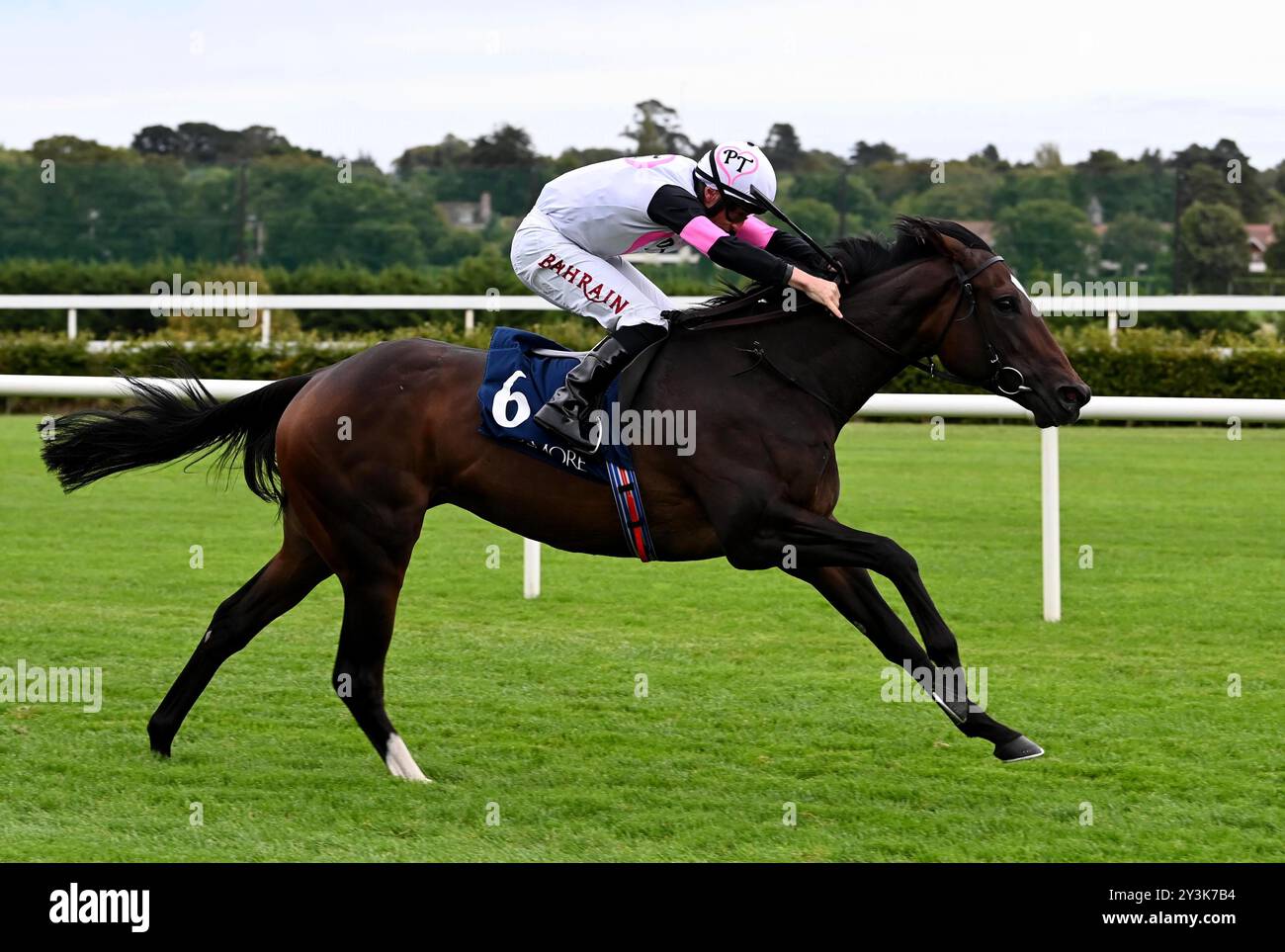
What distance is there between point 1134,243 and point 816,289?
16.9 m

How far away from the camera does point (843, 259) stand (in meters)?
4.74

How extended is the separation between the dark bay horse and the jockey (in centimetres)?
14

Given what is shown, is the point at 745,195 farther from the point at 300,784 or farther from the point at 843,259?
the point at 300,784

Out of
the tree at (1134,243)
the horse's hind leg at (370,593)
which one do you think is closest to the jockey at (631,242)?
the horse's hind leg at (370,593)

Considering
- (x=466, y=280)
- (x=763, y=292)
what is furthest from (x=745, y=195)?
(x=466, y=280)

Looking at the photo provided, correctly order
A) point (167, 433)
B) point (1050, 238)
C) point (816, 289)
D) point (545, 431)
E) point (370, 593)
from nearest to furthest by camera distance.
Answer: point (816, 289) < point (545, 431) < point (370, 593) < point (167, 433) < point (1050, 238)

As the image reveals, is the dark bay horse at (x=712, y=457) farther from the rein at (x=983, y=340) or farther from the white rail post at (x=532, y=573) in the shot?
the white rail post at (x=532, y=573)

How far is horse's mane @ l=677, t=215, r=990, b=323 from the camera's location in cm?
468

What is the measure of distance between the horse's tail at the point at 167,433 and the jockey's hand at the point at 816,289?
1694mm

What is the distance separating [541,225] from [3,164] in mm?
19931

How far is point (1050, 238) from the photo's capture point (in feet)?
66.9

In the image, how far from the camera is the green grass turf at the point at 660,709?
410cm

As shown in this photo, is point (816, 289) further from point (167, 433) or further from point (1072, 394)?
point (167, 433)

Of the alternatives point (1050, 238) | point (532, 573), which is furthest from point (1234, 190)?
Result: point (532, 573)
